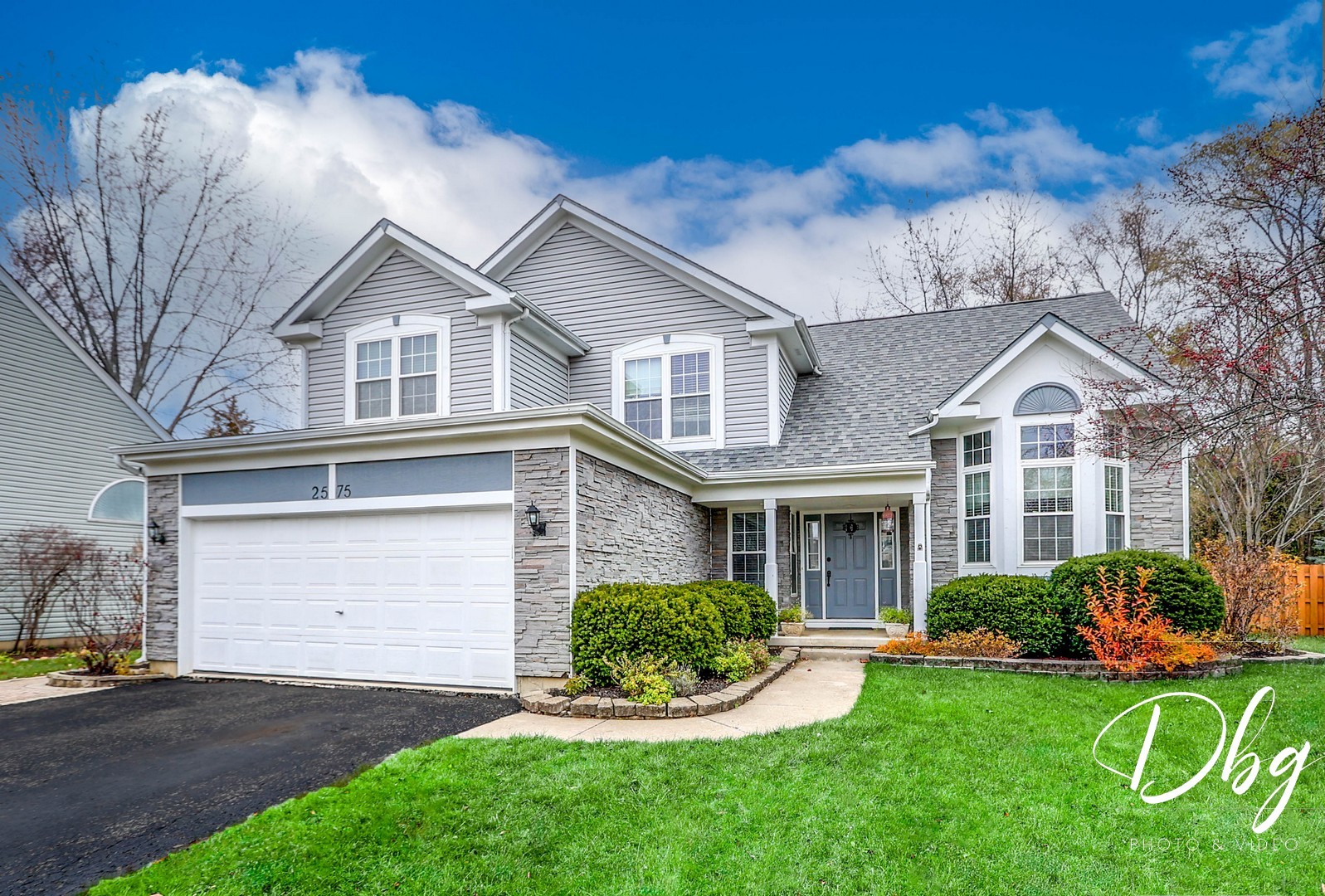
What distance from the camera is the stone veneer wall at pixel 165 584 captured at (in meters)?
9.96

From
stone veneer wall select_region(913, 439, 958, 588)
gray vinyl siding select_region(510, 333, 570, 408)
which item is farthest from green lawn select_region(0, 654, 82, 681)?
stone veneer wall select_region(913, 439, 958, 588)

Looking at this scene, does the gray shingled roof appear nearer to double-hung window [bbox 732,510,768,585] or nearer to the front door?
double-hung window [bbox 732,510,768,585]

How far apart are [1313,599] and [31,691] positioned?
2227cm

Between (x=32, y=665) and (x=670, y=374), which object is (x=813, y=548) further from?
(x=32, y=665)

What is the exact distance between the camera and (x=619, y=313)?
552 inches

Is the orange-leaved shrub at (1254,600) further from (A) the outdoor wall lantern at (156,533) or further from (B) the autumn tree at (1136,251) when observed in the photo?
(A) the outdoor wall lantern at (156,533)

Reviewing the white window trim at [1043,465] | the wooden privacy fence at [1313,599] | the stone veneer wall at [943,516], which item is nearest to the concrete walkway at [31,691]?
the stone veneer wall at [943,516]

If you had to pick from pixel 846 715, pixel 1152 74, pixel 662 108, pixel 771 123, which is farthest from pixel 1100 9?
pixel 846 715

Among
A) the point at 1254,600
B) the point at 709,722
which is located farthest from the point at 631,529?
the point at 1254,600

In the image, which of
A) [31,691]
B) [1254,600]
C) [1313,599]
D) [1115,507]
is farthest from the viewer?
[1313,599]

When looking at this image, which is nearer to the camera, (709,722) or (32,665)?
(709,722)

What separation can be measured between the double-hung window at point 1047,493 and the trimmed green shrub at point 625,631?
6593 millimetres

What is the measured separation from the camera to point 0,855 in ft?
13.8

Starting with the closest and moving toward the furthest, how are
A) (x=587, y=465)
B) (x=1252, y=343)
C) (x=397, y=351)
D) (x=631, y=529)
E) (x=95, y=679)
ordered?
(x=1252, y=343), (x=587, y=465), (x=95, y=679), (x=631, y=529), (x=397, y=351)
